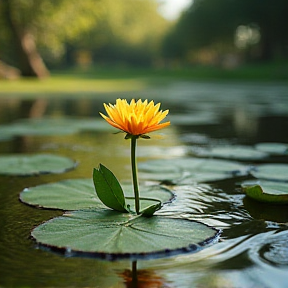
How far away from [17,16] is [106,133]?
13.3m

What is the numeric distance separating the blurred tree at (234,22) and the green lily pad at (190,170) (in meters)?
22.6

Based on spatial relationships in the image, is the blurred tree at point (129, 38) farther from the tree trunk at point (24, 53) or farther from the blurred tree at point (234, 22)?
the tree trunk at point (24, 53)

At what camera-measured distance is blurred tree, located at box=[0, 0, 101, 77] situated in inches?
607

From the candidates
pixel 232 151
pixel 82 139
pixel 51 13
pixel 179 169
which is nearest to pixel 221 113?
pixel 82 139

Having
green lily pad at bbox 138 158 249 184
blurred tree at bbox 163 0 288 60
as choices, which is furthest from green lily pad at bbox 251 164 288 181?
blurred tree at bbox 163 0 288 60

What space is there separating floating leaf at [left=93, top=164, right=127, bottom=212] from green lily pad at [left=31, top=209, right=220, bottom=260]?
33 mm

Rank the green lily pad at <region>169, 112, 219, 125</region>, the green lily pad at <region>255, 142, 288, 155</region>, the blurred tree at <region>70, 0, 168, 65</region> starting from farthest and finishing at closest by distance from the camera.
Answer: the blurred tree at <region>70, 0, 168, 65</region>, the green lily pad at <region>169, 112, 219, 125</region>, the green lily pad at <region>255, 142, 288, 155</region>

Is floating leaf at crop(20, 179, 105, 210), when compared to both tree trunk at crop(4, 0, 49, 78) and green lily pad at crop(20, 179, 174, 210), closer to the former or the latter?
green lily pad at crop(20, 179, 174, 210)

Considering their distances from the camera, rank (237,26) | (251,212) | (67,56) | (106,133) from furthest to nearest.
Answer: (67,56) < (237,26) < (106,133) < (251,212)

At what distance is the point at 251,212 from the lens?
1353mm

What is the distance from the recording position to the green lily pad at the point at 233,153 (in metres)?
2.34

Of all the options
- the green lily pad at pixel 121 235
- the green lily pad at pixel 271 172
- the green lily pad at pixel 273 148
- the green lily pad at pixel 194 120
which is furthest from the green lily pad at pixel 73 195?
the green lily pad at pixel 194 120

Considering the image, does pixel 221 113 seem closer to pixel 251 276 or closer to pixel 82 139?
pixel 82 139

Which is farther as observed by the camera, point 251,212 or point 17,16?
point 17,16
